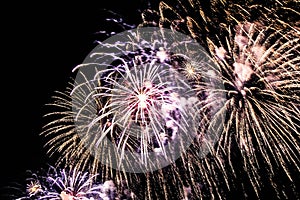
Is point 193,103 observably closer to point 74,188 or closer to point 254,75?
point 254,75

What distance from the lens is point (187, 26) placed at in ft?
29.4

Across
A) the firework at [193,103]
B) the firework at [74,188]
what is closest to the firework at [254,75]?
the firework at [193,103]

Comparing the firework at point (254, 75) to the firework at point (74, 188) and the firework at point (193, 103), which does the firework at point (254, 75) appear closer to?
the firework at point (193, 103)

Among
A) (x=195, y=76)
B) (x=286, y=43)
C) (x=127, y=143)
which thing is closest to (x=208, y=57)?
(x=195, y=76)

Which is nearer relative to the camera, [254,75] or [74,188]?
[254,75]

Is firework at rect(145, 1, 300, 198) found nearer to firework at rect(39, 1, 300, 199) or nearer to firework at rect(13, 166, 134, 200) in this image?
firework at rect(39, 1, 300, 199)

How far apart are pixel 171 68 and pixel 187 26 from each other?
3.77ft

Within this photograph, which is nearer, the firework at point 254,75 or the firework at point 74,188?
the firework at point 254,75

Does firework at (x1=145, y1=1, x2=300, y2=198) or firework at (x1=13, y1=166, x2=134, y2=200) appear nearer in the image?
firework at (x1=145, y1=1, x2=300, y2=198)

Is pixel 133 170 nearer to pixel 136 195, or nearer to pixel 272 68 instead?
pixel 136 195

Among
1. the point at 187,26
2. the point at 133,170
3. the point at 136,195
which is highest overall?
the point at 187,26

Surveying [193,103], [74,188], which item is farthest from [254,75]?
[74,188]

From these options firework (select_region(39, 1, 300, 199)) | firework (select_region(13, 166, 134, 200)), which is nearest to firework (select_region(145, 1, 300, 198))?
firework (select_region(39, 1, 300, 199))

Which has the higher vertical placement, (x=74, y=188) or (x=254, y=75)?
(x=254, y=75)
